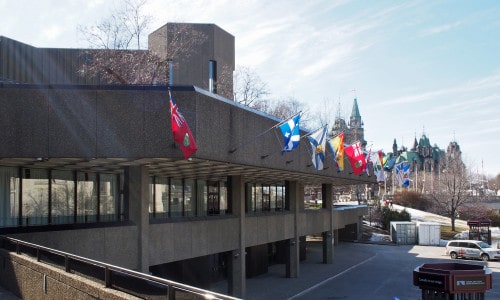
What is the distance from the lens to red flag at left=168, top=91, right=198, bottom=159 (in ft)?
43.7

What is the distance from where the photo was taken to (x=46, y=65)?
2988 centimetres

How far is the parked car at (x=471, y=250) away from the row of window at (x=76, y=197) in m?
28.3

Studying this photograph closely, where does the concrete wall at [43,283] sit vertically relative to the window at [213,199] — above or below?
below

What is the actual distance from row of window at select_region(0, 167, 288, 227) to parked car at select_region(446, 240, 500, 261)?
28274 mm

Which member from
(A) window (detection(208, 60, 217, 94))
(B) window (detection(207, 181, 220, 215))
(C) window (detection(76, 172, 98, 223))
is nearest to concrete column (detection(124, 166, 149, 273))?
(C) window (detection(76, 172, 98, 223))

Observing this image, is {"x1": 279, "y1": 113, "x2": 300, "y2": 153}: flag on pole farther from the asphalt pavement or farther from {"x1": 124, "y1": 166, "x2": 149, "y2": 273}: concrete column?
the asphalt pavement

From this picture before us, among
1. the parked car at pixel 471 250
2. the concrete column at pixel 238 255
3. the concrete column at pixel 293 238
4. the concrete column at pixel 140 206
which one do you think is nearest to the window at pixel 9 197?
the concrete column at pixel 140 206

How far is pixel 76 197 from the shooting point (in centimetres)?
1791

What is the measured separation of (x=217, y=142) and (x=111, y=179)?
5932 mm

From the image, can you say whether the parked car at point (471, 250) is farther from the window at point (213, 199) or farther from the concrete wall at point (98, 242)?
the concrete wall at point (98, 242)

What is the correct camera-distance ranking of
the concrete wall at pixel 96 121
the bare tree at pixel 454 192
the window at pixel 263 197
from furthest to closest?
the bare tree at pixel 454 192, the window at pixel 263 197, the concrete wall at pixel 96 121

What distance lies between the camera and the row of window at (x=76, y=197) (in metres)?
15.7

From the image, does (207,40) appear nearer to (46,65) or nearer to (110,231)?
(46,65)

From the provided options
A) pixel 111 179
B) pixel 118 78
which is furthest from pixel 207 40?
pixel 111 179
